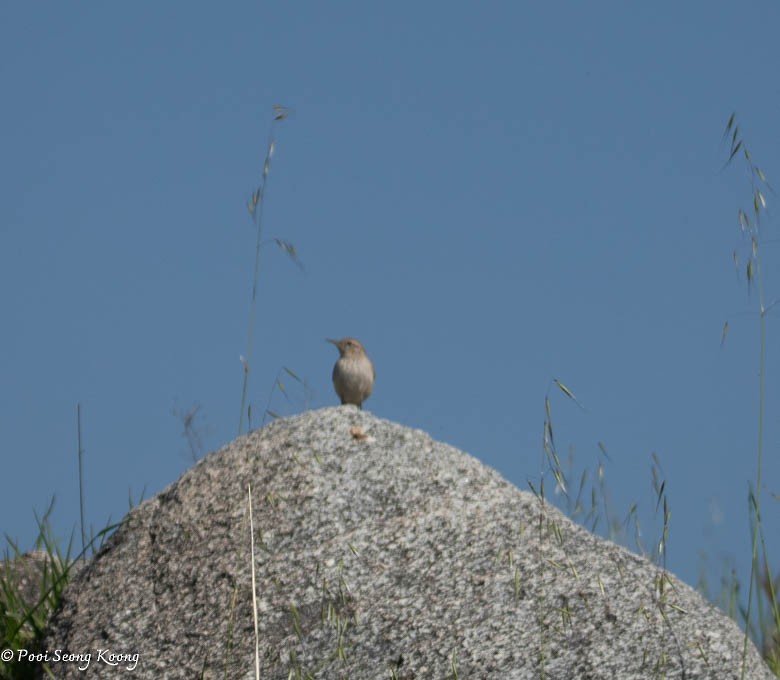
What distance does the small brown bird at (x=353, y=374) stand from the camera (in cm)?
905

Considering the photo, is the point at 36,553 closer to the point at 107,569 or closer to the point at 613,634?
the point at 107,569

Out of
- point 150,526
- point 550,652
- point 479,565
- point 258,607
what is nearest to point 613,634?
point 550,652

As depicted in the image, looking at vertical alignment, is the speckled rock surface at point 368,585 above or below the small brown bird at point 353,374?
below

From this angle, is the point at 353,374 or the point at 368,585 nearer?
the point at 368,585

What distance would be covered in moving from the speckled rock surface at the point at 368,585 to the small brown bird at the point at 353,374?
3212 mm

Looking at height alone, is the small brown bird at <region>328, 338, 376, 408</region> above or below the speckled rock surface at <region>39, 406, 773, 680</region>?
above

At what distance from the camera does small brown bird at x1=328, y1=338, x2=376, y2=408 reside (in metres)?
9.05

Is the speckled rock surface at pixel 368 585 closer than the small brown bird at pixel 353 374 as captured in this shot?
Yes

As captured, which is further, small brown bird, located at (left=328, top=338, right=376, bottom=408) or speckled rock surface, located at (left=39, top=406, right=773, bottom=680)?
small brown bird, located at (left=328, top=338, right=376, bottom=408)

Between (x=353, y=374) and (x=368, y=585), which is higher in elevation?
(x=353, y=374)

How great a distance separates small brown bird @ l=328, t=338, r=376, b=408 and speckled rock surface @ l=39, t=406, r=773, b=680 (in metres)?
3.21

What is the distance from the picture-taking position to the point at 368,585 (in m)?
4.77

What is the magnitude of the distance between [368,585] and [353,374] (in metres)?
4.36

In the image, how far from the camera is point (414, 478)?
5438 millimetres
